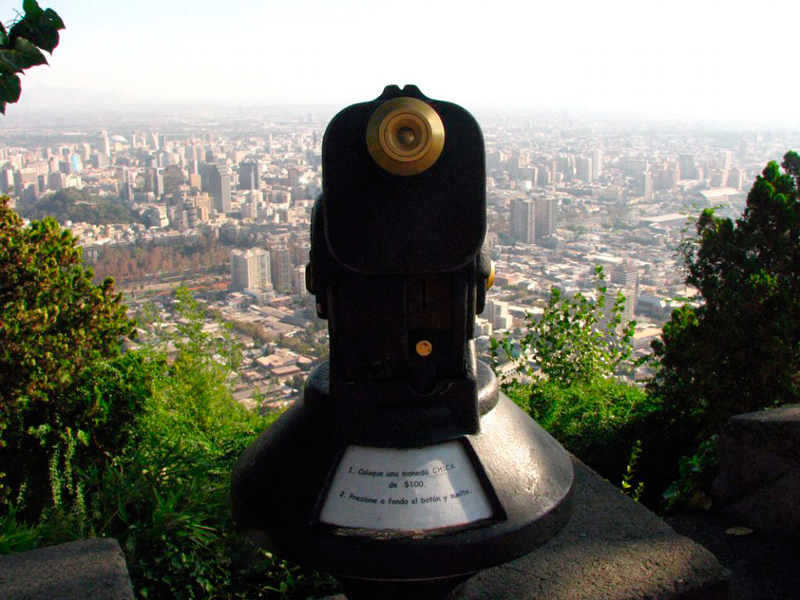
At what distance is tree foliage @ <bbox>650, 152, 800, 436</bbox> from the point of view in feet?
13.7

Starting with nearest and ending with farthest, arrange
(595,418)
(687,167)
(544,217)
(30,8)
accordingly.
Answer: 1. (30,8)
2. (595,418)
3. (544,217)
4. (687,167)

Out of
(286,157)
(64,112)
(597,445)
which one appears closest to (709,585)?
(597,445)

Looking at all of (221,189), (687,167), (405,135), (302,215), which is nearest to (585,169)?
(687,167)

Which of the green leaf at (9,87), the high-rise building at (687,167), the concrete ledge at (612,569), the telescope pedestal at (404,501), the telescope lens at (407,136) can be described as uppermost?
the green leaf at (9,87)

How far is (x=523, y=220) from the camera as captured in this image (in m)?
7.25

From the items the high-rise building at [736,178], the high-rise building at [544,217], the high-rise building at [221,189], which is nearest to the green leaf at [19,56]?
the high-rise building at [544,217]

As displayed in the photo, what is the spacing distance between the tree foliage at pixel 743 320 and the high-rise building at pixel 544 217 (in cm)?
271

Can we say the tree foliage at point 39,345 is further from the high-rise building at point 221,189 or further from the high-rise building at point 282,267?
the high-rise building at point 221,189

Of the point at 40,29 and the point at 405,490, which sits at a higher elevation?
the point at 40,29

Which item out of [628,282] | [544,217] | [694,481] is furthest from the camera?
[544,217]

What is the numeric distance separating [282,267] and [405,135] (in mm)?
5582

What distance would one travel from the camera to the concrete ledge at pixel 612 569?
2691mm

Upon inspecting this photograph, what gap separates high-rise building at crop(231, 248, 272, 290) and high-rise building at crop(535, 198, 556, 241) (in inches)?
104

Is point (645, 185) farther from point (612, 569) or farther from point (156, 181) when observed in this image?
point (612, 569)
